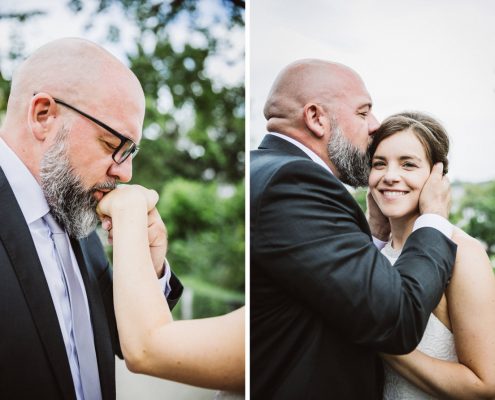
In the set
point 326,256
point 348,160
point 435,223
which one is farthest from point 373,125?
point 326,256

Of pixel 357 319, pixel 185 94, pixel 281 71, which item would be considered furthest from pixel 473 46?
pixel 185 94

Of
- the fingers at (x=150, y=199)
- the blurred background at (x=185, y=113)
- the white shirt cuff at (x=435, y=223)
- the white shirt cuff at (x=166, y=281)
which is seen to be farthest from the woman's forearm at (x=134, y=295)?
the white shirt cuff at (x=435, y=223)

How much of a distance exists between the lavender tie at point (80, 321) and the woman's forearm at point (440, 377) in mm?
1035

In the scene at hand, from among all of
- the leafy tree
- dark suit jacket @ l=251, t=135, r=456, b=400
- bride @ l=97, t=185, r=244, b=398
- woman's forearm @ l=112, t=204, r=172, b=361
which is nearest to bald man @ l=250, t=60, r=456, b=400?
dark suit jacket @ l=251, t=135, r=456, b=400

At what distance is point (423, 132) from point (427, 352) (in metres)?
0.79

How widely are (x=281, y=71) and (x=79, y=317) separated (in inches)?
46.8

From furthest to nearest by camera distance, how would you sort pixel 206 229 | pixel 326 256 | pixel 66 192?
pixel 206 229 < pixel 66 192 < pixel 326 256

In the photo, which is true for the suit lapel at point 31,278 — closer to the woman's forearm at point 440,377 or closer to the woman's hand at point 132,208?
the woman's hand at point 132,208

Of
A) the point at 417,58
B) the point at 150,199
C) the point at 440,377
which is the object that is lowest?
the point at 440,377

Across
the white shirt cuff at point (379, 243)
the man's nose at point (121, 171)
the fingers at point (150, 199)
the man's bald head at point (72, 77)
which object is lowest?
the white shirt cuff at point (379, 243)

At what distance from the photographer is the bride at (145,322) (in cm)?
155

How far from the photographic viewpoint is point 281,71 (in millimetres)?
2055

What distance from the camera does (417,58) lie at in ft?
6.57

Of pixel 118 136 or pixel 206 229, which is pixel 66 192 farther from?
pixel 206 229
